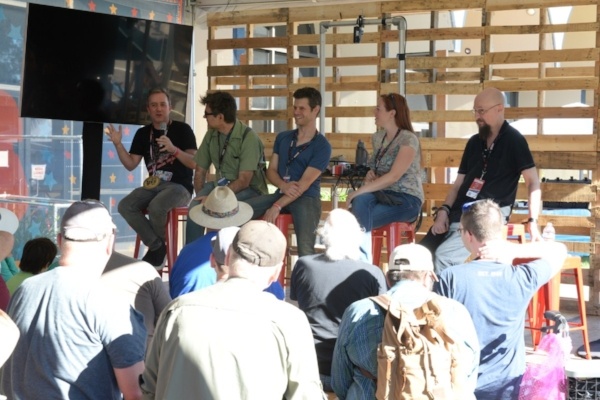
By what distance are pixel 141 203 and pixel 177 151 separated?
1.49ft

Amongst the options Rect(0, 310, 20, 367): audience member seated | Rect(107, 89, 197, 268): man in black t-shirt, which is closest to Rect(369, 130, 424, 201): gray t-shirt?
Rect(107, 89, 197, 268): man in black t-shirt

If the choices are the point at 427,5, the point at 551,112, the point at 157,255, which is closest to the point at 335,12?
the point at 427,5

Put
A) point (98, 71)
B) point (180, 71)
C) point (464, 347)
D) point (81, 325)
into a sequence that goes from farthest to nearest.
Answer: point (180, 71) → point (98, 71) → point (464, 347) → point (81, 325)

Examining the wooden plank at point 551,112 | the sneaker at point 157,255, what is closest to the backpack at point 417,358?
the sneaker at point 157,255

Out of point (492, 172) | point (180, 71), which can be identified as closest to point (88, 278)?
point (492, 172)

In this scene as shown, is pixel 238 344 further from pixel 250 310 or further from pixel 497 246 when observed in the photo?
pixel 497 246

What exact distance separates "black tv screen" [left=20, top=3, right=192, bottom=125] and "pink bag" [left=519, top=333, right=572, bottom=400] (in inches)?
149

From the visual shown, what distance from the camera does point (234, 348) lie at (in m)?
2.45

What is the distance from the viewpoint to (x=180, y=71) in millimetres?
6996

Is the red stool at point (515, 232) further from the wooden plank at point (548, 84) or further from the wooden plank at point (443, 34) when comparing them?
the wooden plank at point (443, 34)

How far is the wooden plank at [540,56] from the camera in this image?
730 centimetres

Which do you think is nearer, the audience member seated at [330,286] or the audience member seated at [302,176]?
the audience member seated at [330,286]

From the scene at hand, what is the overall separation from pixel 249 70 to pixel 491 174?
369 cm

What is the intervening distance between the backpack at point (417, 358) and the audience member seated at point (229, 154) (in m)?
3.61
